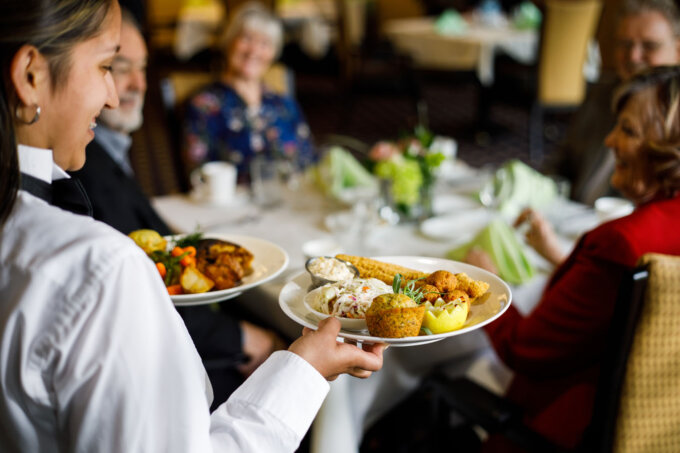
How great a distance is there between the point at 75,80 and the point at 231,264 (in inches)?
19.9

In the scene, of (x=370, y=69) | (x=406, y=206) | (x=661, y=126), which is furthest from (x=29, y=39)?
(x=370, y=69)

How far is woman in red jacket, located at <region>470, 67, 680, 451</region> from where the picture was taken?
1.21 metres

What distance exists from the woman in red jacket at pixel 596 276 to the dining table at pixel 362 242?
200 mm

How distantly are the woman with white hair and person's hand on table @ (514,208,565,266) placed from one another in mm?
1401

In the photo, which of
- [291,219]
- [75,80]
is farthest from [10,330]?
[291,219]

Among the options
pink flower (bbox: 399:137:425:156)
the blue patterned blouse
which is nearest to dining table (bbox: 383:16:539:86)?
the blue patterned blouse

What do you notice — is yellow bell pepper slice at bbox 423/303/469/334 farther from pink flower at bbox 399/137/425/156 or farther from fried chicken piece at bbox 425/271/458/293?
pink flower at bbox 399/137/425/156

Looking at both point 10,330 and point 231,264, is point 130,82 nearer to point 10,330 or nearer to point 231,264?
point 231,264

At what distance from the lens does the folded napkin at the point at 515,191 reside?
1.93m

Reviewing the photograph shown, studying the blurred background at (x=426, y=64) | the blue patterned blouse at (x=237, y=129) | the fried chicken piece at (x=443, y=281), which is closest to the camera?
the fried chicken piece at (x=443, y=281)

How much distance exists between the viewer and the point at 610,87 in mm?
2510

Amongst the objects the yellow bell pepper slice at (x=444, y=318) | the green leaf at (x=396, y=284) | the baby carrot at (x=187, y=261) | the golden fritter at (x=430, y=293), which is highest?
the green leaf at (x=396, y=284)

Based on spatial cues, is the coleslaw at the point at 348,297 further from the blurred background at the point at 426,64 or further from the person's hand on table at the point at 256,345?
the blurred background at the point at 426,64

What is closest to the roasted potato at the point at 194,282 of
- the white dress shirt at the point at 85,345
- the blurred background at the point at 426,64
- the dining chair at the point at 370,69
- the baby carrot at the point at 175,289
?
the baby carrot at the point at 175,289
